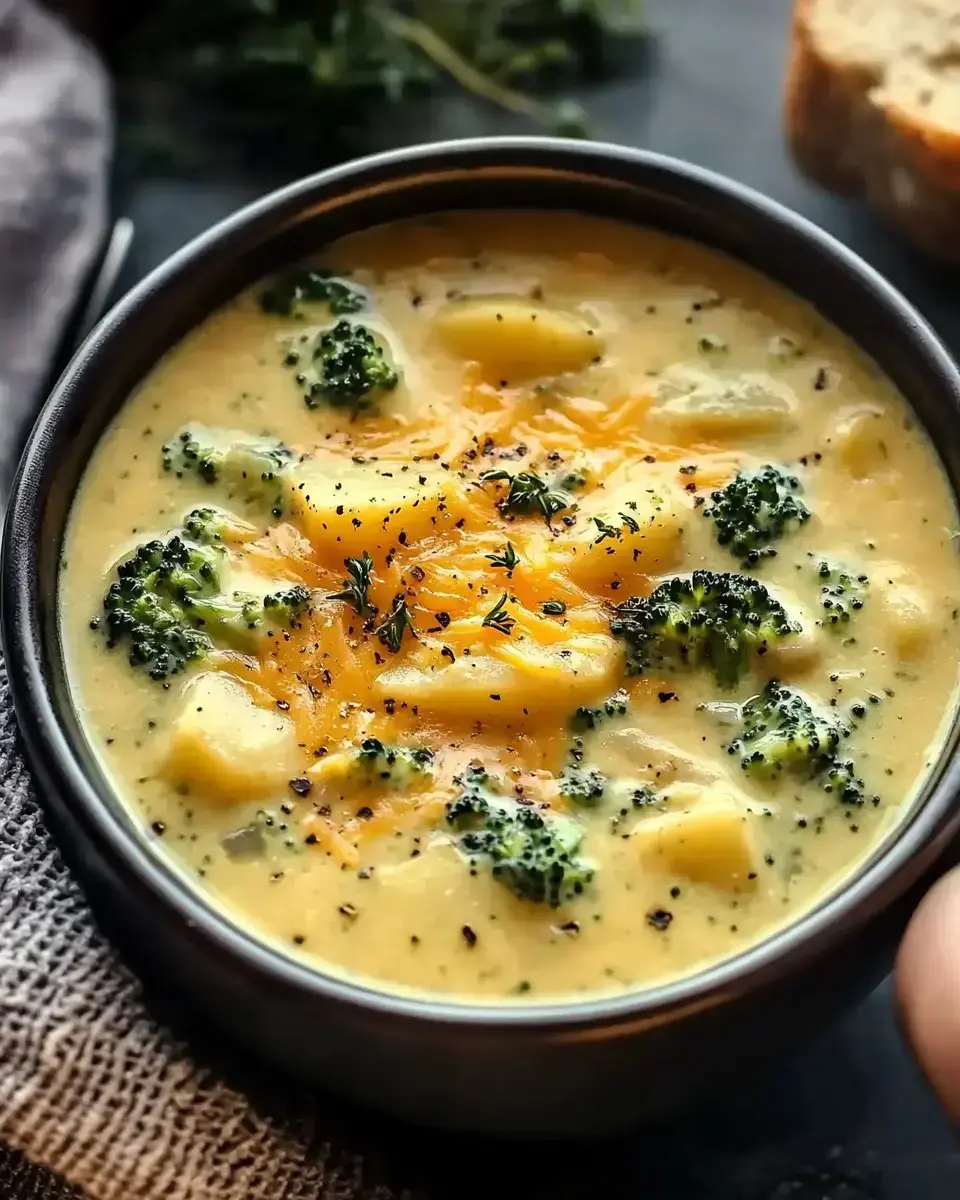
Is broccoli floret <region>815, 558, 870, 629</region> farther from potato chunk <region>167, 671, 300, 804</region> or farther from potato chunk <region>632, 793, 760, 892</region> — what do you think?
potato chunk <region>167, 671, 300, 804</region>

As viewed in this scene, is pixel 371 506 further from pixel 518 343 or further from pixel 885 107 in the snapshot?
pixel 885 107

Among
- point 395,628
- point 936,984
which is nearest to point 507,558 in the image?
point 395,628

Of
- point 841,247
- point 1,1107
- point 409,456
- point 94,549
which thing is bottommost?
point 1,1107

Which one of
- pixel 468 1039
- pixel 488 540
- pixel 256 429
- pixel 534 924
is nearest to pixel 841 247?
pixel 488 540

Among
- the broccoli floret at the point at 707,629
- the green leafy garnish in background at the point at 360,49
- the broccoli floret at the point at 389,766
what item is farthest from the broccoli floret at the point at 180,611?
the green leafy garnish in background at the point at 360,49

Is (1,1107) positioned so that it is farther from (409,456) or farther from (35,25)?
(35,25)

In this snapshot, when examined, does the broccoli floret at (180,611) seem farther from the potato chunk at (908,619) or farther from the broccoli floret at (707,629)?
the potato chunk at (908,619)

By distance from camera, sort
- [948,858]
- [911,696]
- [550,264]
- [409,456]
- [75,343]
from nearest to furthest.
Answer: [948,858] < [911,696] < [409,456] < [550,264] < [75,343]
